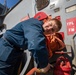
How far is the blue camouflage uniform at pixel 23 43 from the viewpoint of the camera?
1.89m

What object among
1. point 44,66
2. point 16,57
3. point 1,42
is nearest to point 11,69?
point 16,57

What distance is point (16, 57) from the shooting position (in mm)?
2283

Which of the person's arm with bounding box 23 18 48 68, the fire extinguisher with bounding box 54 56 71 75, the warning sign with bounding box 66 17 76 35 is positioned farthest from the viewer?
the warning sign with bounding box 66 17 76 35

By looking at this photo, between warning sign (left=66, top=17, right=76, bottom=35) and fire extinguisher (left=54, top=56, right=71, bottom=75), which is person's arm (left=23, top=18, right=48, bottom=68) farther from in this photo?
warning sign (left=66, top=17, right=76, bottom=35)

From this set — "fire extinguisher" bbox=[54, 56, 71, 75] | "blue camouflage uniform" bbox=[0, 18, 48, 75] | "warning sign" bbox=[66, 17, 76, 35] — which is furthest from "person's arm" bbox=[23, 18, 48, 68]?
"warning sign" bbox=[66, 17, 76, 35]

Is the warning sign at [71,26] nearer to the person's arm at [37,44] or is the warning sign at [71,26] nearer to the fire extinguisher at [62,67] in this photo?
the fire extinguisher at [62,67]

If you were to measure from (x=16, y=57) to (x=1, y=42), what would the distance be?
0.24 m

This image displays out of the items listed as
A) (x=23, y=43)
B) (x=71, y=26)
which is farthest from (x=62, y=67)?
(x=71, y=26)

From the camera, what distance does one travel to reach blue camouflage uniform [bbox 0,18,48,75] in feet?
6.19

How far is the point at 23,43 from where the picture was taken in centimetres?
213

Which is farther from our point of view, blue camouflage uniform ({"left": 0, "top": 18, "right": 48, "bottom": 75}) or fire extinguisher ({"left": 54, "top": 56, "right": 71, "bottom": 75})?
fire extinguisher ({"left": 54, "top": 56, "right": 71, "bottom": 75})

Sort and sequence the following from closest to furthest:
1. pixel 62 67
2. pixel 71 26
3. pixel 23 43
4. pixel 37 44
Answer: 1. pixel 37 44
2. pixel 23 43
3. pixel 62 67
4. pixel 71 26

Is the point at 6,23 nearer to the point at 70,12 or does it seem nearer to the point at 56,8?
the point at 56,8

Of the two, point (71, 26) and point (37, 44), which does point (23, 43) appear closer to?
point (37, 44)
